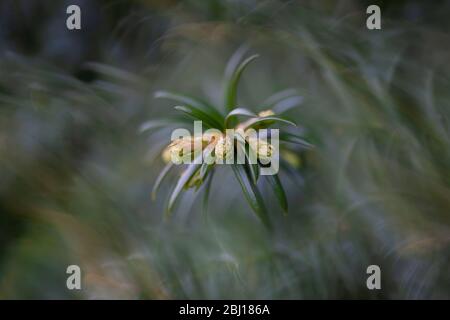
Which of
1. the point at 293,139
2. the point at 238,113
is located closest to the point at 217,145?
the point at 238,113

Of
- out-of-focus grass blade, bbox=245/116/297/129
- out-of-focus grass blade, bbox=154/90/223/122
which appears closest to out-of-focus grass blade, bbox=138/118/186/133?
out-of-focus grass blade, bbox=154/90/223/122

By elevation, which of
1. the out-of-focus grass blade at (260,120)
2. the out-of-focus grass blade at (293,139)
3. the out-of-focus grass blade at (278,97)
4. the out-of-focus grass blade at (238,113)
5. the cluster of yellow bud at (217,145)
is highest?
the out-of-focus grass blade at (278,97)

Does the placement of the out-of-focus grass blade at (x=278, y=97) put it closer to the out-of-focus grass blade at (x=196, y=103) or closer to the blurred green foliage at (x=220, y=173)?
the blurred green foliage at (x=220, y=173)

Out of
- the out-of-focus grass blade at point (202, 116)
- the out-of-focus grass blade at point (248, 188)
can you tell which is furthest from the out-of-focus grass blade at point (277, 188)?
the out-of-focus grass blade at point (202, 116)

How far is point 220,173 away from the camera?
111 centimetres

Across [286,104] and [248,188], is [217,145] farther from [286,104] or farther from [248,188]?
[286,104]

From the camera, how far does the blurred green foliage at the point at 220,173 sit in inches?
44.4

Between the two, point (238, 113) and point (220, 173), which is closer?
point (238, 113)

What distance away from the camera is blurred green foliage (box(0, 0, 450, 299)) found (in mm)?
1129

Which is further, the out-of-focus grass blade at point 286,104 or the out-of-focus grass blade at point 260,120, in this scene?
the out-of-focus grass blade at point 286,104

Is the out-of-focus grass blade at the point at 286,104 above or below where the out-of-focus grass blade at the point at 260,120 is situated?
above

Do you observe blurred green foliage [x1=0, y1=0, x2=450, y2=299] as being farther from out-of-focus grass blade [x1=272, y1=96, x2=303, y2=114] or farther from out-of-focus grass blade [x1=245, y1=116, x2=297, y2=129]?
out-of-focus grass blade [x1=245, y1=116, x2=297, y2=129]
